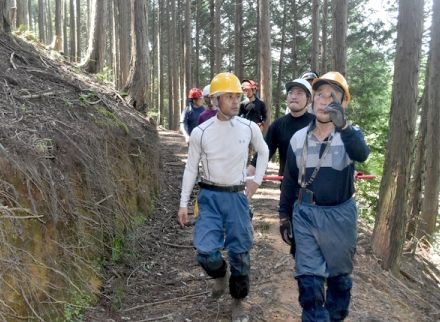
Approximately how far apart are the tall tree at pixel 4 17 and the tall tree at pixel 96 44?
13.6ft

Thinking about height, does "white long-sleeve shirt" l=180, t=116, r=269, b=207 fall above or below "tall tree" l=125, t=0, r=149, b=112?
below

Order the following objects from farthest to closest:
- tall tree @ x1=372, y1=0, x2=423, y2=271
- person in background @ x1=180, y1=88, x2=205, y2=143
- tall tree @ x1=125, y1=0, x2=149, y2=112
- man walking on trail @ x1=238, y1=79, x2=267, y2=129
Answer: tall tree @ x1=125, y1=0, x2=149, y2=112 → person in background @ x1=180, y1=88, x2=205, y2=143 → man walking on trail @ x1=238, y1=79, x2=267, y2=129 → tall tree @ x1=372, y1=0, x2=423, y2=271

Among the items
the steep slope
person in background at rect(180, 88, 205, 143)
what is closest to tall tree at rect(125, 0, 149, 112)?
person in background at rect(180, 88, 205, 143)

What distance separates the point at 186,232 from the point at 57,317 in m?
3.92

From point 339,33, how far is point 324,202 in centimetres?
673

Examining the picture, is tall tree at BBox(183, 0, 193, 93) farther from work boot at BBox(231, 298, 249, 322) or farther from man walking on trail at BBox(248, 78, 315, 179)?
work boot at BBox(231, 298, 249, 322)

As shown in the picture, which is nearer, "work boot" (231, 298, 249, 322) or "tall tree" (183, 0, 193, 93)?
"work boot" (231, 298, 249, 322)

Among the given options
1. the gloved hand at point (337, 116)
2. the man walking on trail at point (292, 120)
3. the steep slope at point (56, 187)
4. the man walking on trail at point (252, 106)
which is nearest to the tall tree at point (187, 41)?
the man walking on trail at point (252, 106)

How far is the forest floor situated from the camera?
4.73 m

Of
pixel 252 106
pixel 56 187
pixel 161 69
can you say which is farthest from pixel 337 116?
pixel 161 69

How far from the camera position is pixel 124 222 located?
236 inches

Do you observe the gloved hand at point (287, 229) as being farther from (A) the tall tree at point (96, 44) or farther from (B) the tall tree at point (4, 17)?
(A) the tall tree at point (96, 44)

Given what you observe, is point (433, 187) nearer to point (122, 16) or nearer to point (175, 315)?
point (175, 315)

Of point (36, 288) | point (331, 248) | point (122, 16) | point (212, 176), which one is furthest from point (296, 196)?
point (122, 16)
